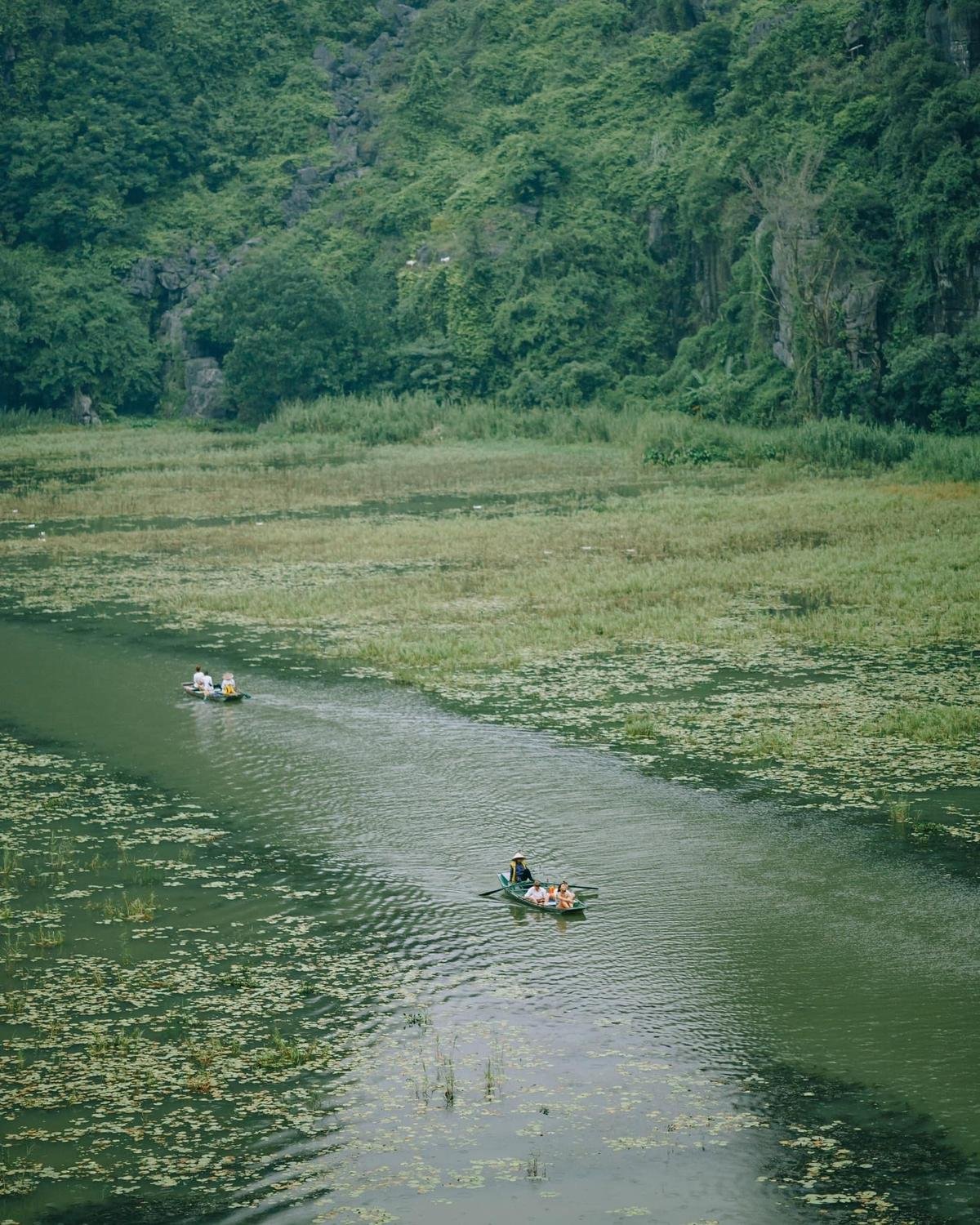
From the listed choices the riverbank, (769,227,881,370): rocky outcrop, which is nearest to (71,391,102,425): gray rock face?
the riverbank

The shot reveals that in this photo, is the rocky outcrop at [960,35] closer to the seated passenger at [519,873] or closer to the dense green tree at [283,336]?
the dense green tree at [283,336]

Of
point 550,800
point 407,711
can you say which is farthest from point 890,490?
point 550,800

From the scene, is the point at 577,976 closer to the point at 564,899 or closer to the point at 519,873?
the point at 564,899

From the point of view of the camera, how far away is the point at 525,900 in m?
9.80

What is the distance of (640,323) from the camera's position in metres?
52.1

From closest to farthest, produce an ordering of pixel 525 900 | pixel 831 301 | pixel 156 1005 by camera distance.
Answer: pixel 156 1005 < pixel 525 900 < pixel 831 301

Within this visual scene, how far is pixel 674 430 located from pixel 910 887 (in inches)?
1194

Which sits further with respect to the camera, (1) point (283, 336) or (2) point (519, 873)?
(1) point (283, 336)

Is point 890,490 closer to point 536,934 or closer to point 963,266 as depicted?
point 963,266

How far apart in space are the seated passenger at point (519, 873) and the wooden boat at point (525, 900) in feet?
0.13

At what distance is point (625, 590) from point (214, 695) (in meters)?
6.59

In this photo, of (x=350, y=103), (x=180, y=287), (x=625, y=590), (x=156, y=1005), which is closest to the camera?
(x=156, y=1005)

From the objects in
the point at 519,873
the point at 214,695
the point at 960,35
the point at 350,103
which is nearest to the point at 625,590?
the point at 214,695

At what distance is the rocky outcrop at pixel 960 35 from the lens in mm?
37812
